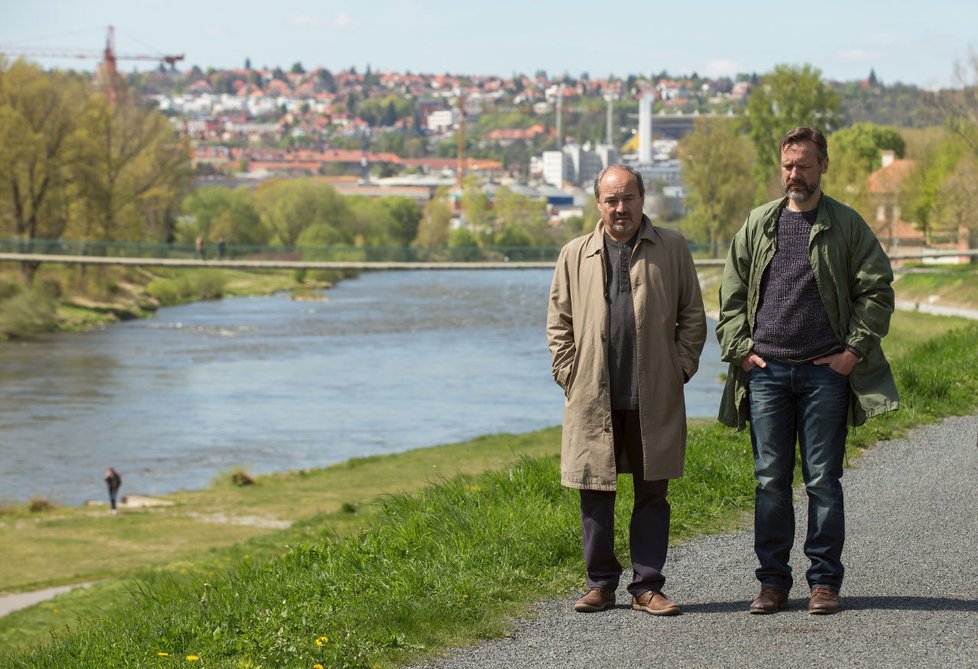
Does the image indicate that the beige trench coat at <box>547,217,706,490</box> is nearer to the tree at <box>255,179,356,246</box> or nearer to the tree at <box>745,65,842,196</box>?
the tree at <box>745,65,842,196</box>

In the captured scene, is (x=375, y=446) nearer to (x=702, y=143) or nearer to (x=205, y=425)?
(x=205, y=425)

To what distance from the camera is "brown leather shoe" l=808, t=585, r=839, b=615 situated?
5020 millimetres

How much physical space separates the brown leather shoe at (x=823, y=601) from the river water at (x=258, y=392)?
19.9 m

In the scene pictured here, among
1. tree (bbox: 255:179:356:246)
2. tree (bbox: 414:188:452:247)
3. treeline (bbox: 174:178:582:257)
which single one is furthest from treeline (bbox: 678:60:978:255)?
tree (bbox: 414:188:452:247)

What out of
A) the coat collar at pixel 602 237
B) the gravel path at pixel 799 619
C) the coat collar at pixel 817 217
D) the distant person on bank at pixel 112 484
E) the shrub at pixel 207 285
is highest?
the coat collar at pixel 817 217

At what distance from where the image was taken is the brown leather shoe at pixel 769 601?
5074mm

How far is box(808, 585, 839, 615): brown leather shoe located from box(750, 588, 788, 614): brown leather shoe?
0.10m

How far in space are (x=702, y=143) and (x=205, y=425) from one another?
45302mm

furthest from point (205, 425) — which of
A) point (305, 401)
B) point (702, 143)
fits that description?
point (702, 143)

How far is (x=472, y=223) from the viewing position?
4783 inches

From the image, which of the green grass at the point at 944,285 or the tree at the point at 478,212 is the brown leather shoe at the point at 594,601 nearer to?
the green grass at the point at 944,285

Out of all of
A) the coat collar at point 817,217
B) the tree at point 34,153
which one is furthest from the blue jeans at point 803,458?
the tree at point 34,153

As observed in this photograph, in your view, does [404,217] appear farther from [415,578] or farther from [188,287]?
[415,578]

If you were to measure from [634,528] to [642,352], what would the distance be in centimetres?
67
